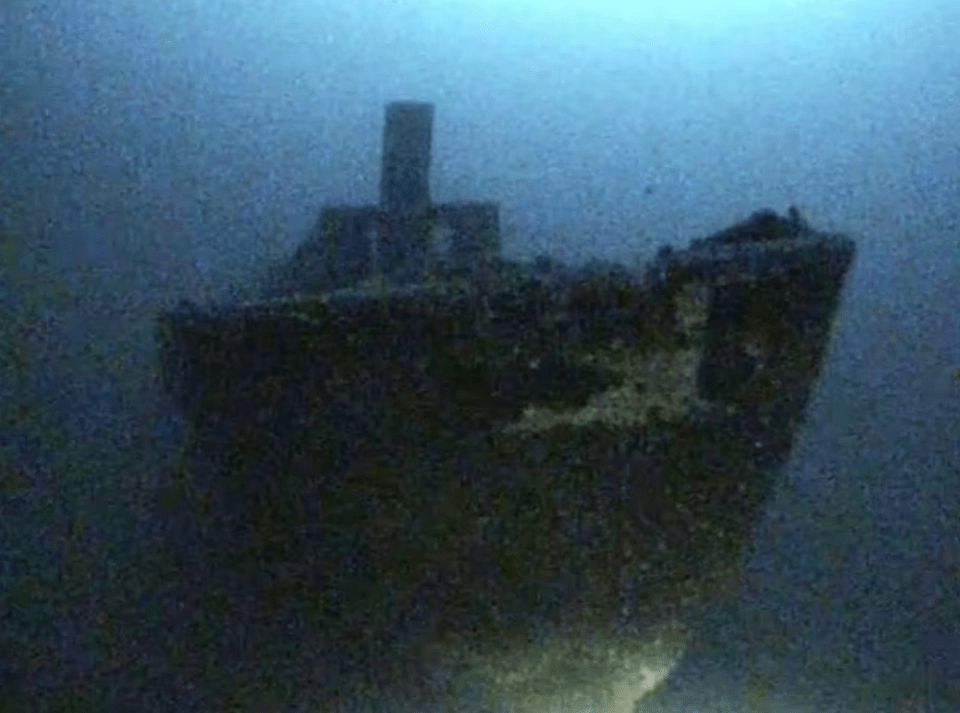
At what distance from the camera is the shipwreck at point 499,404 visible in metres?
1.03

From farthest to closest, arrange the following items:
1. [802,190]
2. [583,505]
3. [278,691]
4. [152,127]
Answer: [802,190]
[152,127]
[278,691]
[583,505]

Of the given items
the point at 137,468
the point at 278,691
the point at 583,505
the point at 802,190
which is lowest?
the point at 278,691

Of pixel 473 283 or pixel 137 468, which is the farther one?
pixel 137 468

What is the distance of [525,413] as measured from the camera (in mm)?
1087

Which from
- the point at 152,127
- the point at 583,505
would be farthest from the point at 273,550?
the point at 152,127

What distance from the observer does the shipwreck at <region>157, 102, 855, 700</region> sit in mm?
1030

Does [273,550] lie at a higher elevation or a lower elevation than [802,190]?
lower

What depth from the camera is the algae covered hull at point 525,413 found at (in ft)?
3.37

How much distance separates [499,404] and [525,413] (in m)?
0.02

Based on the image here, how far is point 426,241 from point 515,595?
1.10 ft

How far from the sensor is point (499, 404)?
3.56 feet

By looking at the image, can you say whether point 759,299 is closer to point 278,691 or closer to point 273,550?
point 273,550

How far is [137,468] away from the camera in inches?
61.1

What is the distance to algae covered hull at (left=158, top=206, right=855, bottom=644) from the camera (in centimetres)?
103
